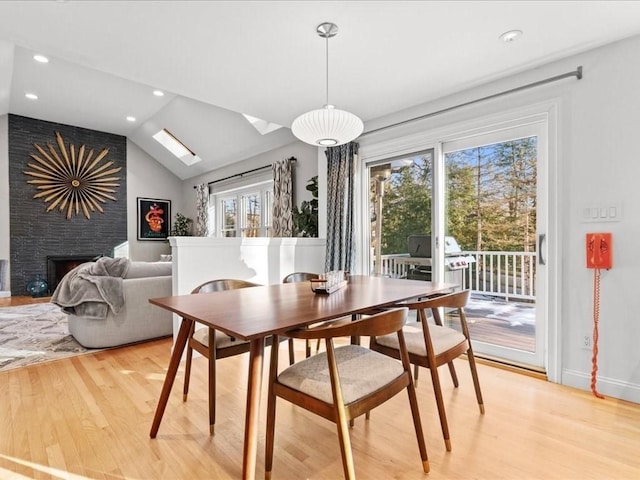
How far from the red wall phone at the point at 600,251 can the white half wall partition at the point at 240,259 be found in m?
2.58

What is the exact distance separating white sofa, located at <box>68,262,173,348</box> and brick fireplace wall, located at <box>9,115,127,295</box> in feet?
12.4

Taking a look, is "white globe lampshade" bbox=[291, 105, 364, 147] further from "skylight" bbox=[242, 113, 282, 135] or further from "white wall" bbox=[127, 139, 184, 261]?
"white wall" bbox=[127, 139, 184, 261]

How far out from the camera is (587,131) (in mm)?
2326

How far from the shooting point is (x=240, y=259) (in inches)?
137

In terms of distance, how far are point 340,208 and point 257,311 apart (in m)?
2.45

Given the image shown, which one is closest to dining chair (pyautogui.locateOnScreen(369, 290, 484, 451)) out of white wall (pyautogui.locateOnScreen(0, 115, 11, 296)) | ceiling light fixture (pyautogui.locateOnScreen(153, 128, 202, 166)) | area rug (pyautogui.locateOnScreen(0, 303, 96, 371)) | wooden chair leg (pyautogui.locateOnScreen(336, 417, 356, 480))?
wooden chair leg (pyautogui.locateOnScreen(336, 417, 356, 480))

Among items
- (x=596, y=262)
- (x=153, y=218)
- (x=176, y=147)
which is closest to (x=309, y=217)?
(x=596, y=262)

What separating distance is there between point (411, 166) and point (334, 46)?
1528 millimetres

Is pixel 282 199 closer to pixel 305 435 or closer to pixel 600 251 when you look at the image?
pixel 305 435

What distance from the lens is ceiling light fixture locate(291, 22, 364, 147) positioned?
2051mm

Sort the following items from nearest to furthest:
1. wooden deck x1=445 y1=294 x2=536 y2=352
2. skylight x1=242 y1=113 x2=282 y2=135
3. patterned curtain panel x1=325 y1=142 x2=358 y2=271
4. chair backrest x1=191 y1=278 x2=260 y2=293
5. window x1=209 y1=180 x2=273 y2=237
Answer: chair backrest x1=191 y1=278 x2=260 y2=293, wooden deck x1=445 y1=294 x2=536 y2=352, patterned curtain panel x1=325 y1=142 x2=358 y2=271, skylight x1=242 y1=113 x2=282 y2=135, window x1=209 y1=180 x2=273 y2=237

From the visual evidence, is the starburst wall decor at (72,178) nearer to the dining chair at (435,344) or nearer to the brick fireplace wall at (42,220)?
the brick fireplace wall at (42,220)

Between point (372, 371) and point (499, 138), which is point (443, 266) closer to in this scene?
point (499, 138)

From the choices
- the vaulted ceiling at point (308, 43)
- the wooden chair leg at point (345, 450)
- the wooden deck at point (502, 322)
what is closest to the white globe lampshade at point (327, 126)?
the vaulted ceiling at point (308, 43)
